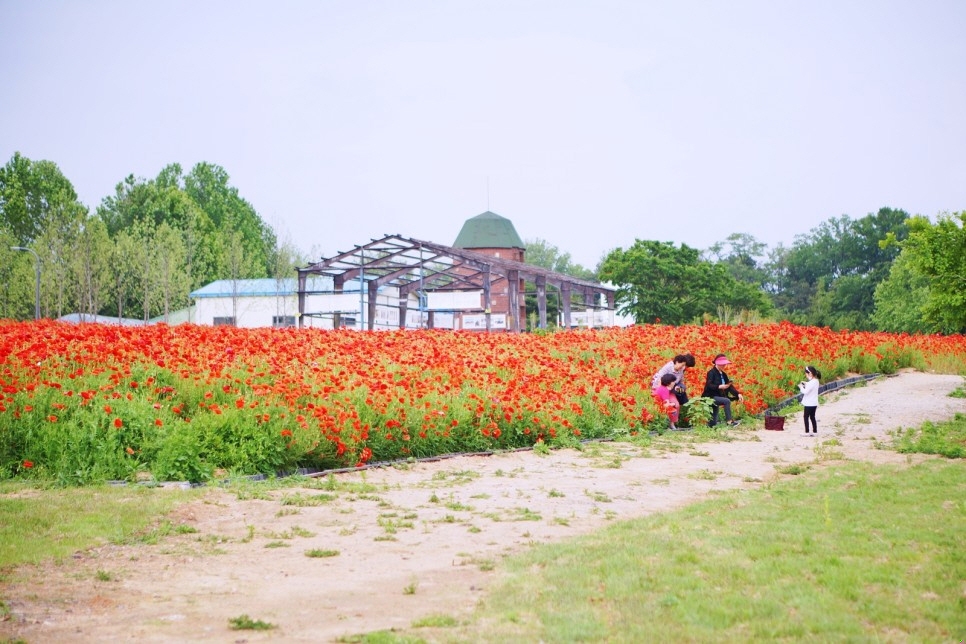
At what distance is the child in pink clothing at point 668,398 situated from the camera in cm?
1881

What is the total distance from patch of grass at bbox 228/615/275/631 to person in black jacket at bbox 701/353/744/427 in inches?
573

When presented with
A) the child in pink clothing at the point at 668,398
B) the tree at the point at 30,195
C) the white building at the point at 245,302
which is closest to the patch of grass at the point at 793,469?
the child in pink clothing at the point at 668,398

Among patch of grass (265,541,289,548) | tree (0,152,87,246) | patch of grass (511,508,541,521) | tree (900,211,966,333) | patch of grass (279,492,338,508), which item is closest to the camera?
patch of grass (265,541,289,548)

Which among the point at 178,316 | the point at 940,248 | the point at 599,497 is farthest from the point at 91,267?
the point at 599,497

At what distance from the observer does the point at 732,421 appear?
1953 cm

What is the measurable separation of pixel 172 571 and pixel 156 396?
5828 mm

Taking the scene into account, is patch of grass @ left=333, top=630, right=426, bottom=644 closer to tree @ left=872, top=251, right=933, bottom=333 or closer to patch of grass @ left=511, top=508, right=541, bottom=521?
patch of grass @ left=511, top=508, right=541, bottom=521

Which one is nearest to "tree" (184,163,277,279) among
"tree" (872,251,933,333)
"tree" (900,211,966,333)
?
"tree" (872,251,933,333)

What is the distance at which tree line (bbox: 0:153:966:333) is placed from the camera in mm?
50969

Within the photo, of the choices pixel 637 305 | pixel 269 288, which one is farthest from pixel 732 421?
pixel 269 288

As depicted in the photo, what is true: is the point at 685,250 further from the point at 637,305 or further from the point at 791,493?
the point at 791,493

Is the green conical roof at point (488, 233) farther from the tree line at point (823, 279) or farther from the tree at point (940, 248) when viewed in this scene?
the tree at point (940, 248)

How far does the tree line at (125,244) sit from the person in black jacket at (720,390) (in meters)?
39.5

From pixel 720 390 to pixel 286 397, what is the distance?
9.79 m
